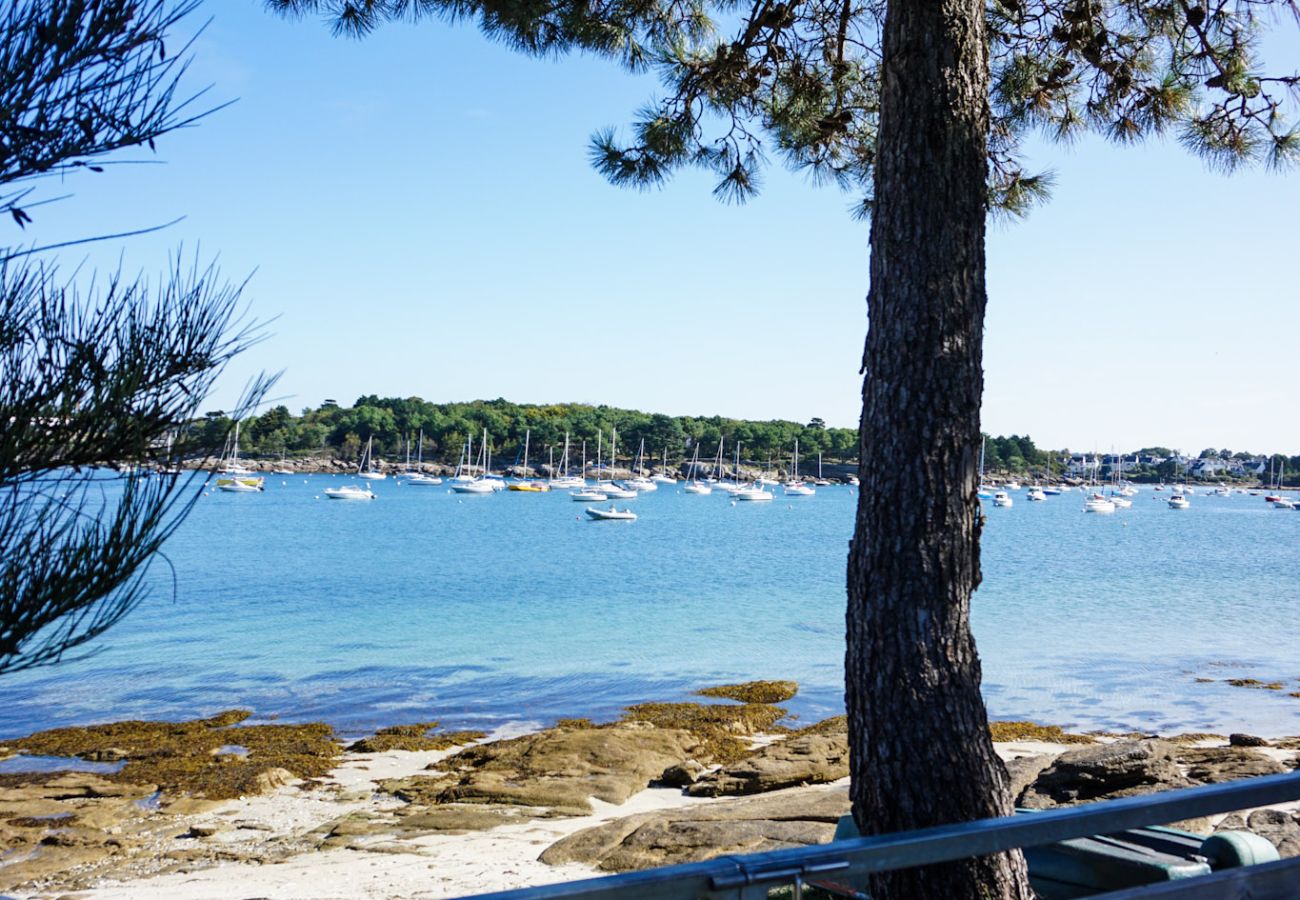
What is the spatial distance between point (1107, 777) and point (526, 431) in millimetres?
124035

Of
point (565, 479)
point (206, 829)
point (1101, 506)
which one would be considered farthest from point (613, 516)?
point (206, 829)

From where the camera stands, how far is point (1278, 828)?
17.3ft

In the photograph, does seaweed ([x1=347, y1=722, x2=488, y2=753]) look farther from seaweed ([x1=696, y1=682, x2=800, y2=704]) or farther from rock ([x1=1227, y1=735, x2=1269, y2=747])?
rock ([x1=1227, y1=735, x2=1269, y2=747])

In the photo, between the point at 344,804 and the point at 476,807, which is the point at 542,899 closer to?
the point at 476,807

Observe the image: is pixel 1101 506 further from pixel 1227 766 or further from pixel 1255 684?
pixel 1227 766

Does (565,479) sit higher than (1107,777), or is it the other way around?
(1107,777)

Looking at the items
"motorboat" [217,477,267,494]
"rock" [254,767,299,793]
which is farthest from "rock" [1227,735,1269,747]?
"motorboat" [217,477,267,494]

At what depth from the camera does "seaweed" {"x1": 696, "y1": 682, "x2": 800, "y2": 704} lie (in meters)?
15.9

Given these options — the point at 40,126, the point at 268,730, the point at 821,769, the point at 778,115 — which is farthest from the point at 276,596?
the point at 40,126

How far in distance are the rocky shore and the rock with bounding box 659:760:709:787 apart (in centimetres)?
2

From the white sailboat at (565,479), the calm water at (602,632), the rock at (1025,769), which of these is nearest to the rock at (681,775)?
the rock at (1025,769)

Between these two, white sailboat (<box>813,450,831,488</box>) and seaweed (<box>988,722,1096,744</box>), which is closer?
seaweed (<box>988,722,1096,744</box>)

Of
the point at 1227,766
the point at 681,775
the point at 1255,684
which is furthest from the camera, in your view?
the point at 1255,684

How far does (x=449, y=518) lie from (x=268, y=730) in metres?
60.4
